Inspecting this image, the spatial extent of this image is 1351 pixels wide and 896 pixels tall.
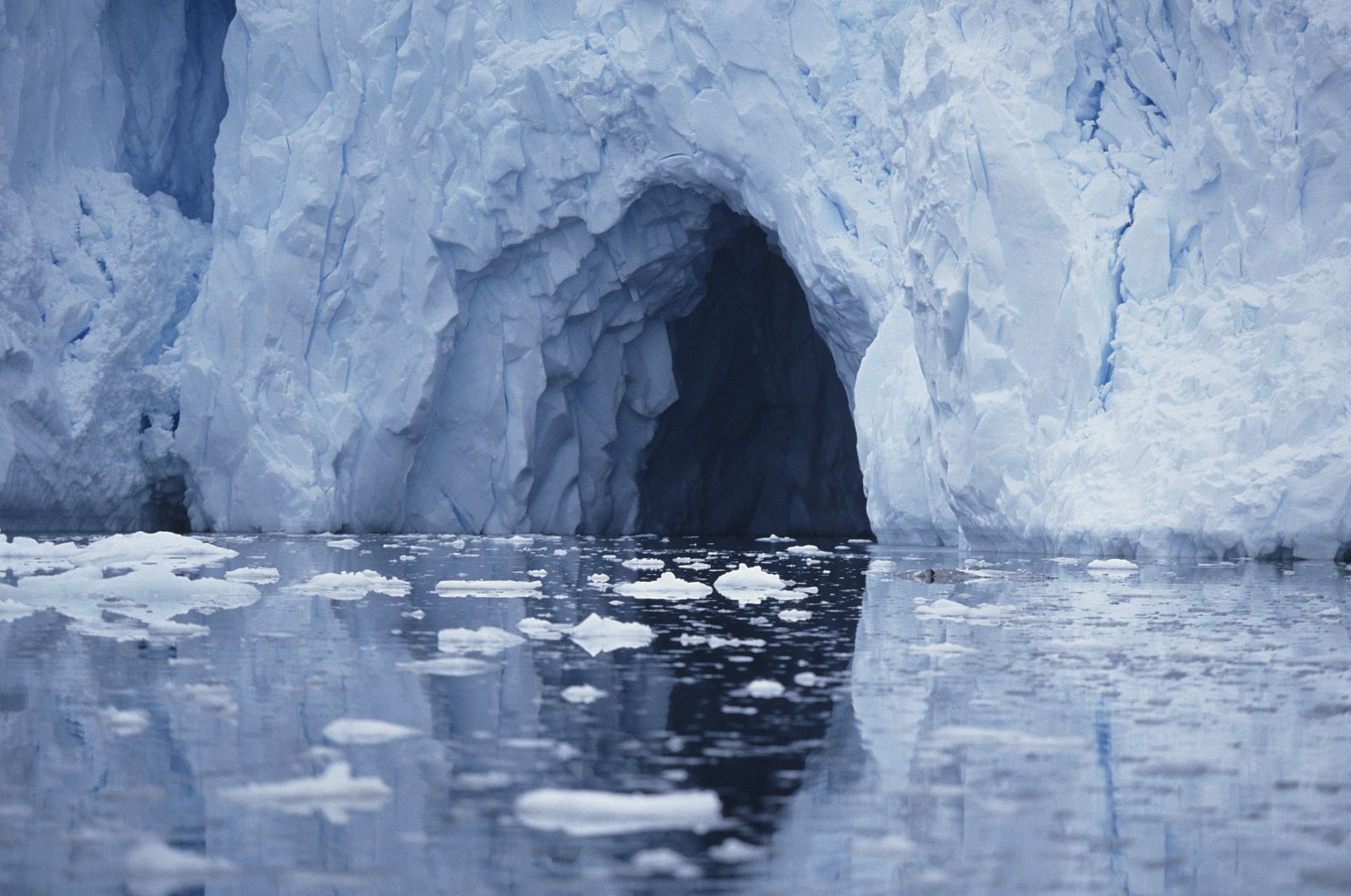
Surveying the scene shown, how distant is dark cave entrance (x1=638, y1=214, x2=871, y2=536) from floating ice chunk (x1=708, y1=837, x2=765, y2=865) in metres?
15.9

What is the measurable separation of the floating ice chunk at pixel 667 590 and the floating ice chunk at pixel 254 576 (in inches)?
75.5

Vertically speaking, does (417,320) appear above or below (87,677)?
above

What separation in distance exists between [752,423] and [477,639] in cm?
1686

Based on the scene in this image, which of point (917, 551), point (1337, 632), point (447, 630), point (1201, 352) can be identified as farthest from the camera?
point (917, 551)

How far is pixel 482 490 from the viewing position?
1662cm

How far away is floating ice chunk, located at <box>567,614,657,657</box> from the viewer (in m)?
4.76

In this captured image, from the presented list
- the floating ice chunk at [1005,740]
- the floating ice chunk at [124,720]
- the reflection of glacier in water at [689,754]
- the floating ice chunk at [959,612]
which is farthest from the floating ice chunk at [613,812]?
the floating ice chunk at [959,612]

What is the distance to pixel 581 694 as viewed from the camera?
353cm

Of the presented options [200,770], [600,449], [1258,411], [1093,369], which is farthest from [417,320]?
[200,770]

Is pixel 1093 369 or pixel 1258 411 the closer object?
pixel 1258 411

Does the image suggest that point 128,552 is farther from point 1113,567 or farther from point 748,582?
point 1113,567

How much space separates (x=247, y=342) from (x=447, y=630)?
39.5 feet

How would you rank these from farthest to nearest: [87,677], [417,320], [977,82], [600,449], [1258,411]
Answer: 1. [600,449]
2. [417,320]
3. [977,82]
4. [1258,411]
5. [87,677]

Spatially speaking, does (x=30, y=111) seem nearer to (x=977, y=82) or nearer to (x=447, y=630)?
(x=977, y=82)
